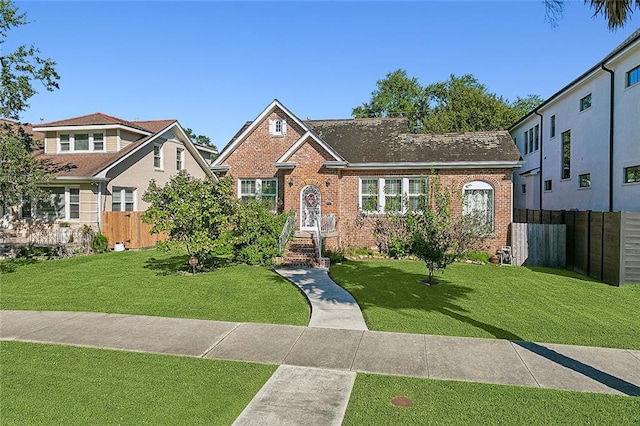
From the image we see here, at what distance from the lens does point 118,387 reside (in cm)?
530

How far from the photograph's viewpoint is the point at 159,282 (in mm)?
12289

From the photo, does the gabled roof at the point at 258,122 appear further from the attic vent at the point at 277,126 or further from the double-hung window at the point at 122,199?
the double-hung window at the point at 122,199

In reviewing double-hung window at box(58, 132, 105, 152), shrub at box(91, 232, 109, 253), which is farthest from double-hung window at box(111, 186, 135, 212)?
double-hung window at box(58, 132, 105, 152)

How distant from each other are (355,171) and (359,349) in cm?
1289

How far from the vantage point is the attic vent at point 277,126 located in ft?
66.0

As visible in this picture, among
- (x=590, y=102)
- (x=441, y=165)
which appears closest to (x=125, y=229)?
(x=441, y=165)

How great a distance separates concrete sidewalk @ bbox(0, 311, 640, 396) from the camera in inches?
228

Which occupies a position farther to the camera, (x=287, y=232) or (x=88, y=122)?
(x=88, y=122)

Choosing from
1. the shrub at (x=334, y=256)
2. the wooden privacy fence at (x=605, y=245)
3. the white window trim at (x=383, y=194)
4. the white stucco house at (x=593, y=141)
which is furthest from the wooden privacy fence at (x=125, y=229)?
the white stucco house at (x=593, y=141)

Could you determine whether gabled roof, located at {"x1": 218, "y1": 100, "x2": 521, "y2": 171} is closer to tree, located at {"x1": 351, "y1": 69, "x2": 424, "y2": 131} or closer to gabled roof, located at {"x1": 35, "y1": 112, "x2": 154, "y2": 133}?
gabled roof, located at {"x1": 35, "y1": 112, "x2": 154, "y2": 133}

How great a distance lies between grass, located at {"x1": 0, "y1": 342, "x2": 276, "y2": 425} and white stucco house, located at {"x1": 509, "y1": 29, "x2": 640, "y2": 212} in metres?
16.6

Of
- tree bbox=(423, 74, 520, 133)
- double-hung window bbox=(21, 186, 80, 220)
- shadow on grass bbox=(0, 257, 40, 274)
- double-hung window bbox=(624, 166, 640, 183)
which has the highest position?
tree bbox=(423, 74, 520, 133)

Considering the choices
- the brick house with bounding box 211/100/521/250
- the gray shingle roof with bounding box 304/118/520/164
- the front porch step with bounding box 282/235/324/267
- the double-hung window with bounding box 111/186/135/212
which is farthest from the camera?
the double-hung window with bounding box 111/186/135/212

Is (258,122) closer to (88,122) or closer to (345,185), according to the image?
(345,185)
